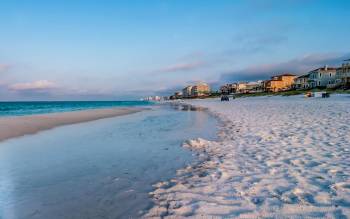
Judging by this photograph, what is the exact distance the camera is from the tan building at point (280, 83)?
116 metres

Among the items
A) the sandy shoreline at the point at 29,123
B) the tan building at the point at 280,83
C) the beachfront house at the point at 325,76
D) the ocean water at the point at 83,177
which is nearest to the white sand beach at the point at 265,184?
the ocean water at the point at 83,177

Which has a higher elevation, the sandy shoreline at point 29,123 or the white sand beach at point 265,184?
the white sand beach at point 265,184

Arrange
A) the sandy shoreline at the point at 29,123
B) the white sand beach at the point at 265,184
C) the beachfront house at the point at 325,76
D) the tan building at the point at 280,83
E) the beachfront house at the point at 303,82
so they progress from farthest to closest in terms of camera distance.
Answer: the tan building at the point at 280,83 → the beachfront house at the point at 303,82 → the beachfront house at the point at 325,76 → the sandy shoreline at the point at 29,123 → the white sand beach at the point at 265,184

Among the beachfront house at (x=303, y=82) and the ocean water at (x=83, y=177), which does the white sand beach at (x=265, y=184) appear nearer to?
the ocean water at (x=83, y=177)

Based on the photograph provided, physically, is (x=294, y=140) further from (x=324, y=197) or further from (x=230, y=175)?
(x=324, y=197)

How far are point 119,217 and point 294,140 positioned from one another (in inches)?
244

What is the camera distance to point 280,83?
4727 inches

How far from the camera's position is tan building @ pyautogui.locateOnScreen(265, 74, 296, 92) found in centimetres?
11620

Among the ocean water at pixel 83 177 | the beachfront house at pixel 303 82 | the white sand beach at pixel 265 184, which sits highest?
the beachfront house at pixel 303 82

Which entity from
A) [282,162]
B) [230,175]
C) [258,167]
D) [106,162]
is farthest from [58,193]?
[282,162]

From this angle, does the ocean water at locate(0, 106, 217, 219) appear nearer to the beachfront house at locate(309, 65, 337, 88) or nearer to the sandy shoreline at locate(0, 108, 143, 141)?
the sandy shoreline at locate(0, 108, 143, 141)

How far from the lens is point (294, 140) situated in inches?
304

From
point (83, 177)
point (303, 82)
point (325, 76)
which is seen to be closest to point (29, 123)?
point (83, 177)

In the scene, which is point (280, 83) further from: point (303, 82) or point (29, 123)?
point (29, 123)
